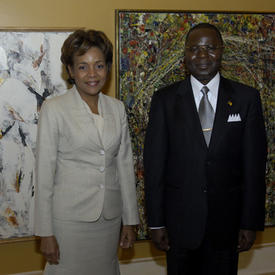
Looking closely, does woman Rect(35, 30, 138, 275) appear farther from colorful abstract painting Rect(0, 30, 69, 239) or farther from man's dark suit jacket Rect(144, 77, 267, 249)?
colorful abstract painting Rect(0, 30, 69, 239)

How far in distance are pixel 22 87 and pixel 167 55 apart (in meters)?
1.02

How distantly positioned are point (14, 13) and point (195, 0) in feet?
4.10

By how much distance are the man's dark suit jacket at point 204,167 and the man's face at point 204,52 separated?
0.36 feet

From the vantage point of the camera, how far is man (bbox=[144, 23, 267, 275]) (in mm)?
1806

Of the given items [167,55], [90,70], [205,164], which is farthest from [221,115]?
[167,55]

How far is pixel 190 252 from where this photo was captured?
1899mm

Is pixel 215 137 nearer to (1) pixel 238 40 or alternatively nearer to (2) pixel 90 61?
(2) pixel 90 61

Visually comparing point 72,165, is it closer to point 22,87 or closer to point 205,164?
point 205,164

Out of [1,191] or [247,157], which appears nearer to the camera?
[247,157]

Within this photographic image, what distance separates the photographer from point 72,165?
5.95ft

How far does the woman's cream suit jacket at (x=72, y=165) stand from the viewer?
5.83 feet

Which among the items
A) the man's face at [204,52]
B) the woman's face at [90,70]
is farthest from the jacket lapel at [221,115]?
the woman's face at [90,70]

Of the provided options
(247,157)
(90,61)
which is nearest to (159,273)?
(247,157)

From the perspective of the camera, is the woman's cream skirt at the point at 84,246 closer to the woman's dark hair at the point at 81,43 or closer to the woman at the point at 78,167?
the woman at the point at 78,167
